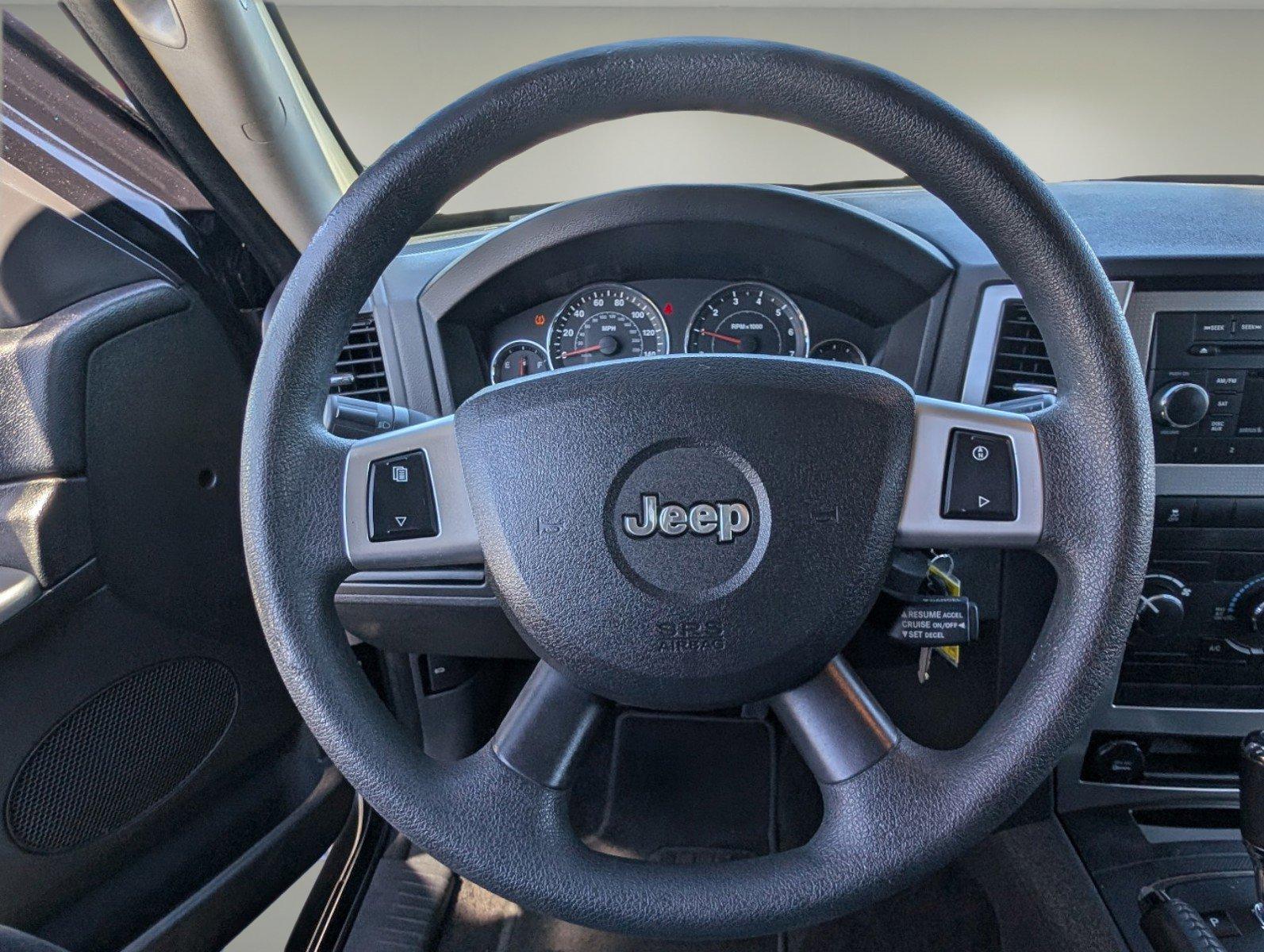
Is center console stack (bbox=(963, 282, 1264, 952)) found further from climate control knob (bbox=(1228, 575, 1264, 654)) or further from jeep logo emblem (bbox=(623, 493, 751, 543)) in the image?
jeep logo emblem (bbox=(623, 493, 751, 543))

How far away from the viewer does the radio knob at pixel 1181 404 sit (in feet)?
3.23

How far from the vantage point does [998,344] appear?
993 millimetres

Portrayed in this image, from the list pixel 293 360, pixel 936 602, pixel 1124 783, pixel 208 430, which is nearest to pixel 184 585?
pixel 208 430

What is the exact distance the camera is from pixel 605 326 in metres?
1.13

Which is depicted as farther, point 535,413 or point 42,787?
point 42,787

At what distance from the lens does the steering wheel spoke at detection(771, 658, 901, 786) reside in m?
0.66

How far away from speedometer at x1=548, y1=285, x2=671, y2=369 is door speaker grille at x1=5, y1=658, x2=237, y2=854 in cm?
67

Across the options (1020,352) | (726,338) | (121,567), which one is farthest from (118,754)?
(1020,352)

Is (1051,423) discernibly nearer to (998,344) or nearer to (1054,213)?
(1054,213)

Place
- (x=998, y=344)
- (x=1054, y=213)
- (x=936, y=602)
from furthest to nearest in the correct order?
(x=998, y=344) → (x=936, y=602) → (x=1054, y=213)

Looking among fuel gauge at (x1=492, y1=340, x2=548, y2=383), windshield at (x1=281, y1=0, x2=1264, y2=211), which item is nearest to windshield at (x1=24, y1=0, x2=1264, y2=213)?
windshield at (x1=281, y1=0, x2=1264, y2=211)

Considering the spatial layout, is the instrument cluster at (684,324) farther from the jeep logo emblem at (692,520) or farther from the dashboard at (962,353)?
the jeep logo emblem at (692,520)

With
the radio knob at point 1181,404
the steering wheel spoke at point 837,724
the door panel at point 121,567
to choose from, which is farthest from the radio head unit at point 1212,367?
the door panel at point 121,567

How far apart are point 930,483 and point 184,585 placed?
973mm
